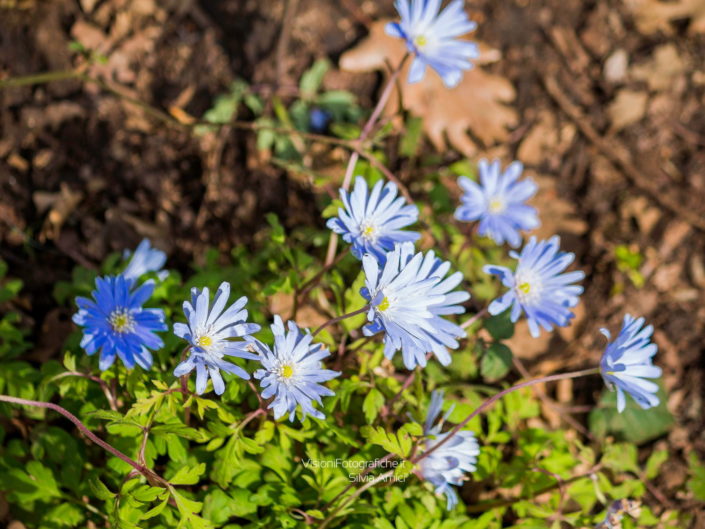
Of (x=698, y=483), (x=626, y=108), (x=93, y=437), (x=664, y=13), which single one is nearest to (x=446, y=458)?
(x=93, y=437)

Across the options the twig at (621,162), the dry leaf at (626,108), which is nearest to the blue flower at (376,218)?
the twig at (621,162)

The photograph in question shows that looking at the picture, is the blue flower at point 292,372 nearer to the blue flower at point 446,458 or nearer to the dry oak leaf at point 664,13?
the blue flower at point 446,458

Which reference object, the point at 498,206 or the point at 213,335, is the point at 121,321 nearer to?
the point at 213,335

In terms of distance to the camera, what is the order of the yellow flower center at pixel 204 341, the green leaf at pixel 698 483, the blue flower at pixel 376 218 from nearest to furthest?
the yellow flower center at pixel 204 341, the blue flower at pixel 376 218, the green leaf at pixel 698 483

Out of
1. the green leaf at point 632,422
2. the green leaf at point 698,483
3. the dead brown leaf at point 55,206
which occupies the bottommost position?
the green leaf at point 698,483

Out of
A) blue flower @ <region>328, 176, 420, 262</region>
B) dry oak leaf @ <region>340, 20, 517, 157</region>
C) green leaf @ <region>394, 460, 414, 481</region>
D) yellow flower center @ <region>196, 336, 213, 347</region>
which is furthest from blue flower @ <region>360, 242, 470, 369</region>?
dry oak leaf @ <region>340, 20, 517, 157</region>
